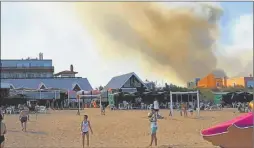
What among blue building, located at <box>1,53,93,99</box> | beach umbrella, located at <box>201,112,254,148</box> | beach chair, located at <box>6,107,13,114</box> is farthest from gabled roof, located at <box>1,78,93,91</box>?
beach umbrella, located at <box>201,112,254,148</box>

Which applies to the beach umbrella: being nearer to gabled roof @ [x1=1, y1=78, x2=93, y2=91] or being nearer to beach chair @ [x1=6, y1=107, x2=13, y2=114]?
gabled roof @ [x1=1, y1=78, x2=93, y2=91]

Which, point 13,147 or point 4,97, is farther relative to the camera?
point 4,97

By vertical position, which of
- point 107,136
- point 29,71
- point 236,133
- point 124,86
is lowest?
point 107,136

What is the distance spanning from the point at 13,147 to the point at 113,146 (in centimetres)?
208

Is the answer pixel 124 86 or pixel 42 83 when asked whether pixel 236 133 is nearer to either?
pixel 42 83

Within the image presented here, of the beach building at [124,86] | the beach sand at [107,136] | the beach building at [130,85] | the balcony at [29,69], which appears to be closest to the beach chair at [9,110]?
the balcony at [29,69]

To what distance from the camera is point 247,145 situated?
5273 millimetres

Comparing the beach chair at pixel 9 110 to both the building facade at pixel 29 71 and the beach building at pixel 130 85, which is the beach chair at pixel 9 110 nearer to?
the building facade at pixel 29 71

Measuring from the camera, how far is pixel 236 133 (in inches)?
207

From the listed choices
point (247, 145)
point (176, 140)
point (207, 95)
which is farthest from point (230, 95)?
point (247, 145)

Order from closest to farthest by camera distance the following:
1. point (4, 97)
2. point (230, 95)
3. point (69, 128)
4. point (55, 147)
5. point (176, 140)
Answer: point (55, 147) < point (176, 140) < point (69, 128) < point (4, 97) < point (230, 95)

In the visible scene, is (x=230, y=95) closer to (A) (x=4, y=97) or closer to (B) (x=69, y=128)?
(A) (x=4, y=97)

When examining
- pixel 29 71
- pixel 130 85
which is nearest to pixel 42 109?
pixel 29 71

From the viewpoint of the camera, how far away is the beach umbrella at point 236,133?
5195 mm
